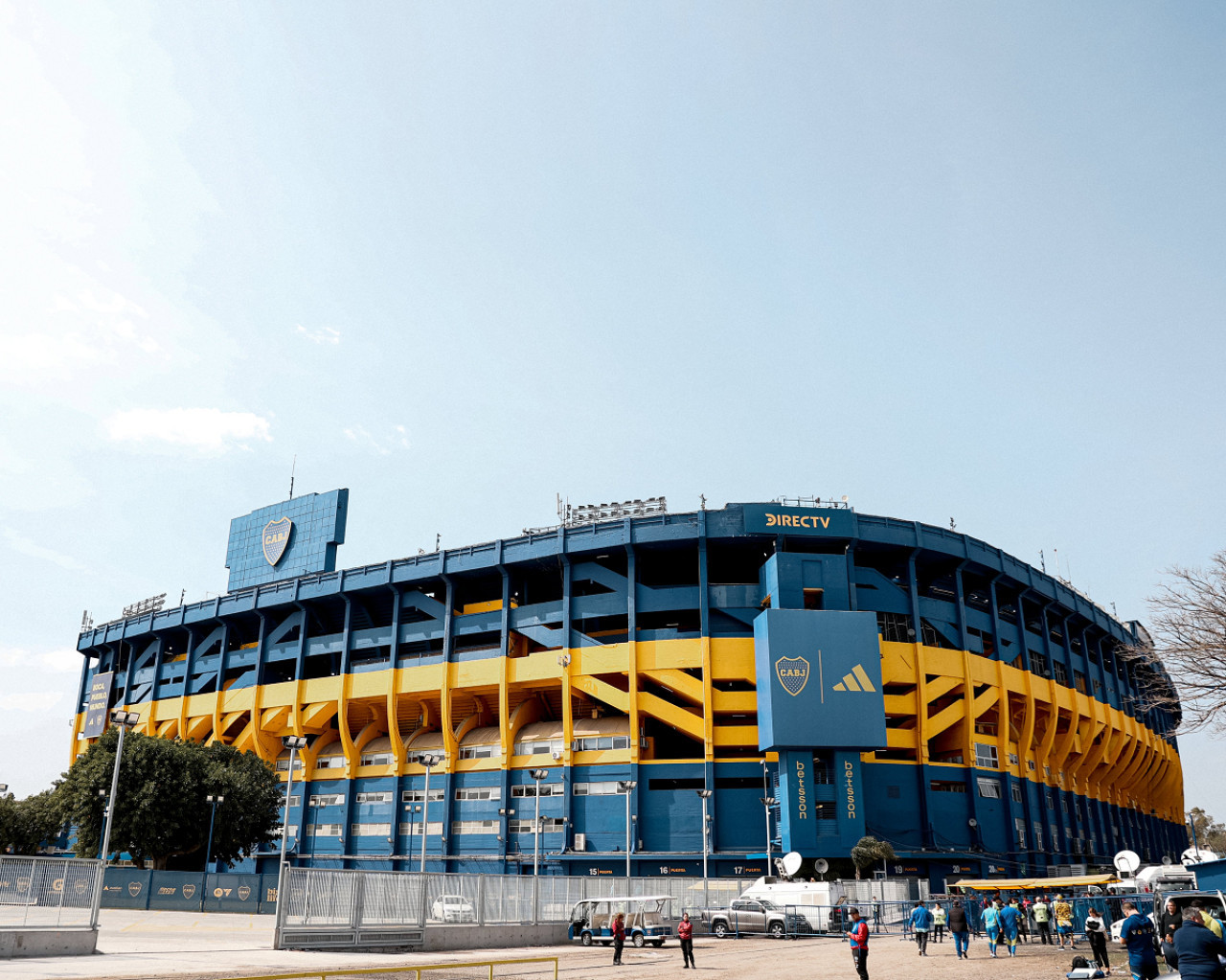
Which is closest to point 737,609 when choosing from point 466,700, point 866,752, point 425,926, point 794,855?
point 866,752

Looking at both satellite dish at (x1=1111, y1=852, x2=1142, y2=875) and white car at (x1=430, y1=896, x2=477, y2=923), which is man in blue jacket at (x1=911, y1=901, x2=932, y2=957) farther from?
satellite dish at (x1=1111, y1=852, x2=1142, y2=875)

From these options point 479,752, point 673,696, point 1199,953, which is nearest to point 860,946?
point 1199,953

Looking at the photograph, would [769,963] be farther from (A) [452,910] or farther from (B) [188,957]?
(B) [188,957]

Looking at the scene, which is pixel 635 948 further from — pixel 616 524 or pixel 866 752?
pixel 616 524

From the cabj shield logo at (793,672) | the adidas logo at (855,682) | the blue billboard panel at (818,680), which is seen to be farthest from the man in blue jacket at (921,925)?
the adidas logo at (855,682)

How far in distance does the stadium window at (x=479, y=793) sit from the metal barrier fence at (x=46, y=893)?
37.9m

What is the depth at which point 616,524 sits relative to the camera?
61938 mm

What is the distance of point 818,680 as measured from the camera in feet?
177

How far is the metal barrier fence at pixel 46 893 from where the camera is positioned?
24906 mm

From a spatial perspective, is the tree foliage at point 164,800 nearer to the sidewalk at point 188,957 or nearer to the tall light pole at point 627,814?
the sidewalk at point 188,957

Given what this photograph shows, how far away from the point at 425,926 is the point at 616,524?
34.2 metres

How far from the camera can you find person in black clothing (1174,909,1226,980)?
438 inches

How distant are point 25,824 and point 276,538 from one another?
100 ft

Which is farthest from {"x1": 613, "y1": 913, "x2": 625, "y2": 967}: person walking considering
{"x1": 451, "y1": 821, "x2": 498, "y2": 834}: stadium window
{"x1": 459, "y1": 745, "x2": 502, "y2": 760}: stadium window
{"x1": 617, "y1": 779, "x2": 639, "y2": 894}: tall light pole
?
{"x1": 459, "y1": 745, "x2": 502, "y2": 760}: stadium window
